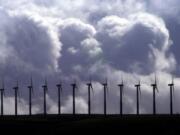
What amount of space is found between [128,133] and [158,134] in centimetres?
1034

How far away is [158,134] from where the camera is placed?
19350 centimetres

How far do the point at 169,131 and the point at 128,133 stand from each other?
1371cm

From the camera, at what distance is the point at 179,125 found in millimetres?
199625

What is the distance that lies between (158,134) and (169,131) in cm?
349

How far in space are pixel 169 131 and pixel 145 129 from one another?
996cm

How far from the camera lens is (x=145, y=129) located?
200 m

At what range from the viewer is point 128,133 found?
199875mm

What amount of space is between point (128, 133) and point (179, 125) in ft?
49.4

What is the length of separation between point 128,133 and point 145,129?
16.7ft

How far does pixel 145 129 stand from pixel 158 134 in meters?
7.06

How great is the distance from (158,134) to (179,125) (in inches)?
367
